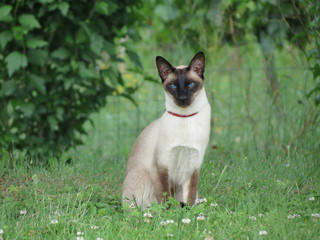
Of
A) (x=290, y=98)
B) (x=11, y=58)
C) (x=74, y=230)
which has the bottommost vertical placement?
(x=74, y=230)

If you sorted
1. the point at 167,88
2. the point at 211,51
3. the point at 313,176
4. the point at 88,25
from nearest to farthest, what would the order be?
the point at 167,88
the point at 313,176
the point at 88,25
the point at 211,51

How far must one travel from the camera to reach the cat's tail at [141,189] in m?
3.67

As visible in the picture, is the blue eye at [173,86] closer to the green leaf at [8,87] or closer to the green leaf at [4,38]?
the green leaf at [4,38]

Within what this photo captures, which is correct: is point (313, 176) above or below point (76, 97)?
below

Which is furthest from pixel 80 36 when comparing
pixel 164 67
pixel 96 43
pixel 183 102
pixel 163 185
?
pixel 163 185

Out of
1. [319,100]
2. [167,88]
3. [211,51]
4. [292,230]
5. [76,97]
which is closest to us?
[292,230]

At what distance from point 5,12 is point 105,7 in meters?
0.81

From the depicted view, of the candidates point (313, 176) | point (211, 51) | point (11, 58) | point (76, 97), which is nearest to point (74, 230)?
point (313, 176)

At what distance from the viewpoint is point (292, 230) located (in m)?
3.03

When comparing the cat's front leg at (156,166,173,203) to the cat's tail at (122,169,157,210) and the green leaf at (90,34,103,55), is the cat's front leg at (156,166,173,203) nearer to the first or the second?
the cat's tail at (122,169,157,210)

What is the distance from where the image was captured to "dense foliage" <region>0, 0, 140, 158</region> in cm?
490

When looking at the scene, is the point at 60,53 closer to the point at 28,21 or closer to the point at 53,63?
the point at 53,63

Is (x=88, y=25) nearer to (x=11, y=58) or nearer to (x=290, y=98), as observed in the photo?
(x=11, y=58)

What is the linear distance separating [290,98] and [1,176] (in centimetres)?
333
